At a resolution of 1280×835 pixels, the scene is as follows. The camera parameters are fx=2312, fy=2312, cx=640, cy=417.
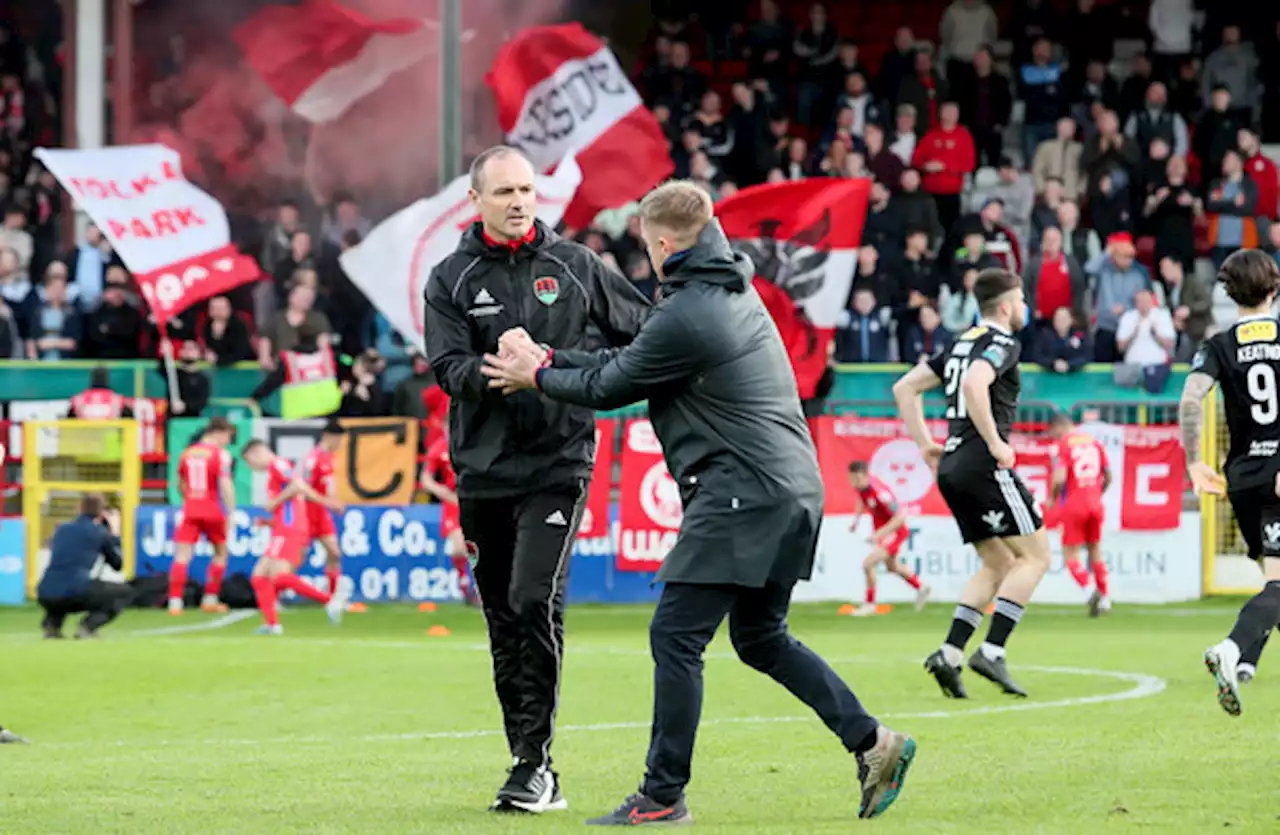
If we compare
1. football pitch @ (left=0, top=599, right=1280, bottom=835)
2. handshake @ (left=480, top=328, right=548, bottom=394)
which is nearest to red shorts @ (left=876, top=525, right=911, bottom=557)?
football pitch @ (left=0, top=599, right=1280, bottom=835)

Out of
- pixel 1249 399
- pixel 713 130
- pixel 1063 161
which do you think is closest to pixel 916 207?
pixel 1063 161

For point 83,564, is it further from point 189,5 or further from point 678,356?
point 189,5

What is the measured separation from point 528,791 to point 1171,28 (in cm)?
2390

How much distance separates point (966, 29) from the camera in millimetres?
28578

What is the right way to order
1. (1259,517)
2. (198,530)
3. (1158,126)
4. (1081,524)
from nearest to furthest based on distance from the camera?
(1259,517), (1081,524), (198,530), (1158,126)

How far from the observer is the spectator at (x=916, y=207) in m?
25.0

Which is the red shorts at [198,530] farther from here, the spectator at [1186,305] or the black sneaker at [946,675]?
the black sneaker at [946,675]

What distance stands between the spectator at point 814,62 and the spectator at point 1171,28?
163 inches

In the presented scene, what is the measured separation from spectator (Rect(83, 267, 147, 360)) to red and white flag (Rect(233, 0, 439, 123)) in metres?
3.28

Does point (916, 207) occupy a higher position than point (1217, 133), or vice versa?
point (1217, 133)

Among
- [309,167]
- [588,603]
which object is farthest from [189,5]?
[588,603]

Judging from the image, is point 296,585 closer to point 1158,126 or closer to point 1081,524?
point 1081,524

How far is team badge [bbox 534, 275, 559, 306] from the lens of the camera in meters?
7.77

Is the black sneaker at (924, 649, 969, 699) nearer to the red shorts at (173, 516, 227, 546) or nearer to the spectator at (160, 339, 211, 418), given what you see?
the red shorts at (173, 516, 227, 546)
